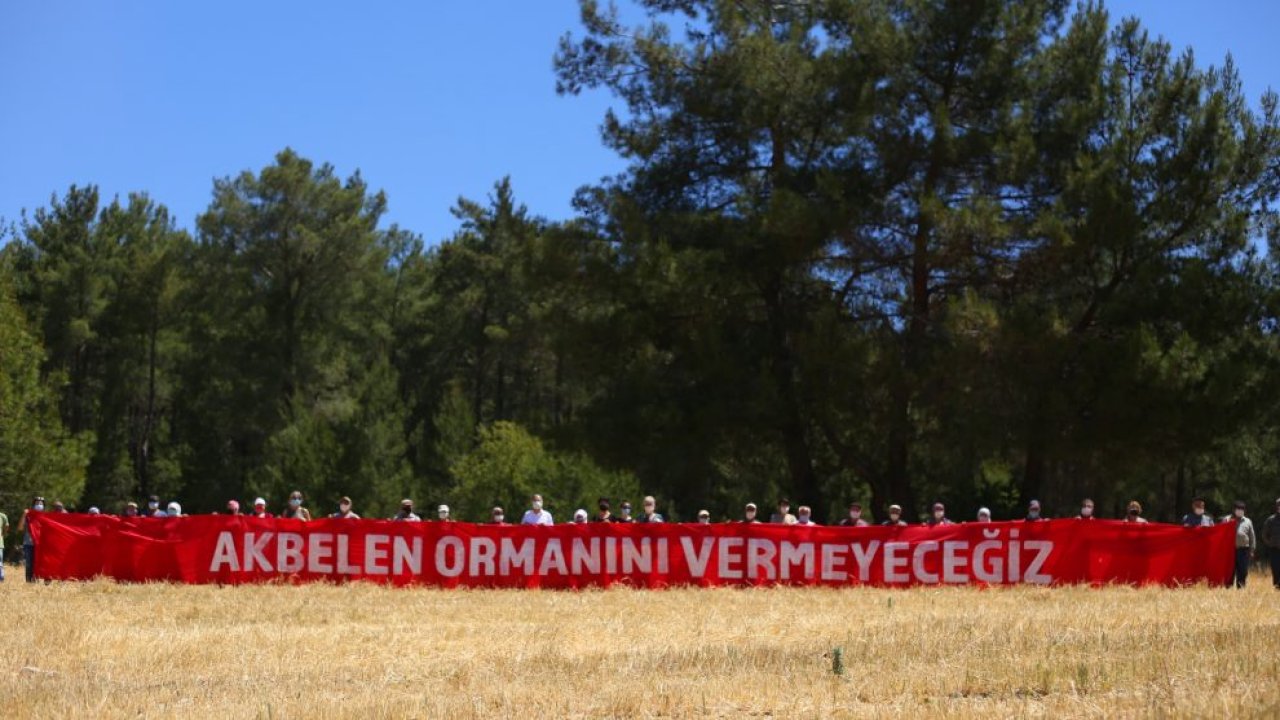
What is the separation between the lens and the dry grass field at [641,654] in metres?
11.0

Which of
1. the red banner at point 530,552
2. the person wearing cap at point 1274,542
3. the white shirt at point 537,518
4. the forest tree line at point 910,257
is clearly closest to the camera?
the person wearing cap at point 1274,542

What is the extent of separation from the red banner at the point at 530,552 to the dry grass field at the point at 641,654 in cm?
163

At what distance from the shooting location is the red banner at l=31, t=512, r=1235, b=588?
23.8m

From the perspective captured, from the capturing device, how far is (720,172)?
1412 inches

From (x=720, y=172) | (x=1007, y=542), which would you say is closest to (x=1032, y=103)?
(x=720, y=172)

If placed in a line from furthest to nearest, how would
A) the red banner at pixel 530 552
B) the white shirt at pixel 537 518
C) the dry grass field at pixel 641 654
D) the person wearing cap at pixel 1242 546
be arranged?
1. the white shirt at pixel 537 518
2. the red banner at pixel 530 552
3. the person wearing cap at pixel 1242 546
4. the dry grass field at pixel 641 654

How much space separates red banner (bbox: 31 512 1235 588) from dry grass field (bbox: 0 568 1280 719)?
5.34 feet

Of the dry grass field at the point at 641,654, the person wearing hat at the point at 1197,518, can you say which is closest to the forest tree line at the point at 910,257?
the person wearing hat at the point at 1197,518

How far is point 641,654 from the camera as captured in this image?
14461 millimetres

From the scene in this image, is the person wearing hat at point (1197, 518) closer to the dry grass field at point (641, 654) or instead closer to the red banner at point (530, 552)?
the red banner at point (530, 552)

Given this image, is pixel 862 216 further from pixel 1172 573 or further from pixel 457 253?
pixel 457 253

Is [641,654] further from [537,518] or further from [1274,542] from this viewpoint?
[1274,542]

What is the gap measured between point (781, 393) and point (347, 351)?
32.6m

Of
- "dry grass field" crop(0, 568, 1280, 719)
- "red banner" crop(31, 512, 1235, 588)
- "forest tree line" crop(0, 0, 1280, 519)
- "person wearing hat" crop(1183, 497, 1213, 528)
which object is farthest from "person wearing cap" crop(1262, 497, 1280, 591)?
"forest tree line" crop(0, 0, 1280, 519)
